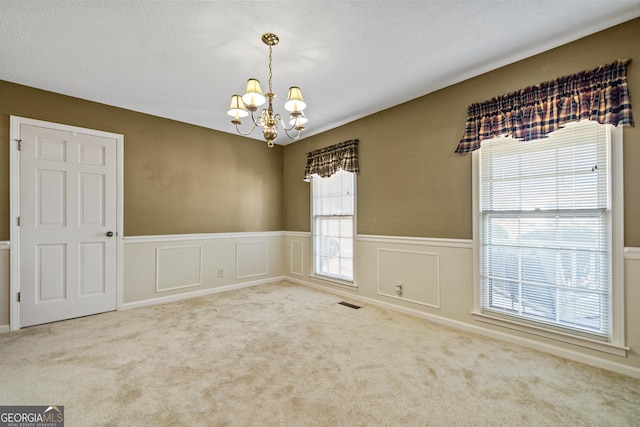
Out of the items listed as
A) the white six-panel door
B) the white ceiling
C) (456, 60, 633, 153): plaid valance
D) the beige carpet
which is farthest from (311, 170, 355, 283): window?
the white six-panel door

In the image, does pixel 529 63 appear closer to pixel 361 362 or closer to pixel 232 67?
pixel 232 67

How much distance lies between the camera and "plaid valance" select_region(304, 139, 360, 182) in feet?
13.7

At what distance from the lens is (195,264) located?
441 centimetres

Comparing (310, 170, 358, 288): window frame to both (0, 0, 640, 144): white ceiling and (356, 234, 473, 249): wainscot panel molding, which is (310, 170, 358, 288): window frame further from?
(0, 0, 640, 144): white ceiling

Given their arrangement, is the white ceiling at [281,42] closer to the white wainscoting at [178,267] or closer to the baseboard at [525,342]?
the white wainscoting at [178,267]

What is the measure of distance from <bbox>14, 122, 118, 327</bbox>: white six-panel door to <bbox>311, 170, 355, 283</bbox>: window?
2.84 metres

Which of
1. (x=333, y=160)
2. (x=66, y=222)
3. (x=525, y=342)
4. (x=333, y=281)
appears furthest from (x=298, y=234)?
(x=525, y=342)

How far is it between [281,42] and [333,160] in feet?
7.14

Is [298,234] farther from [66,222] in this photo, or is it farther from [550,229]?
[550,229]

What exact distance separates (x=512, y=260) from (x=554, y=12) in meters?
2.01

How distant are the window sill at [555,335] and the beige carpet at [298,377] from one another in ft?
0.57

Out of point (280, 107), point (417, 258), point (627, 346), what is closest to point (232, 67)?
point (280, 107)

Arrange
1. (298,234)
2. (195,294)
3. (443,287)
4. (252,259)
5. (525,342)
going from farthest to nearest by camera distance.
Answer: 1. (298,234)
2. (252,259)
3. (195,294)
4. (443,287)
5. (525,342)

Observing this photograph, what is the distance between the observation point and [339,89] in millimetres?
3293
